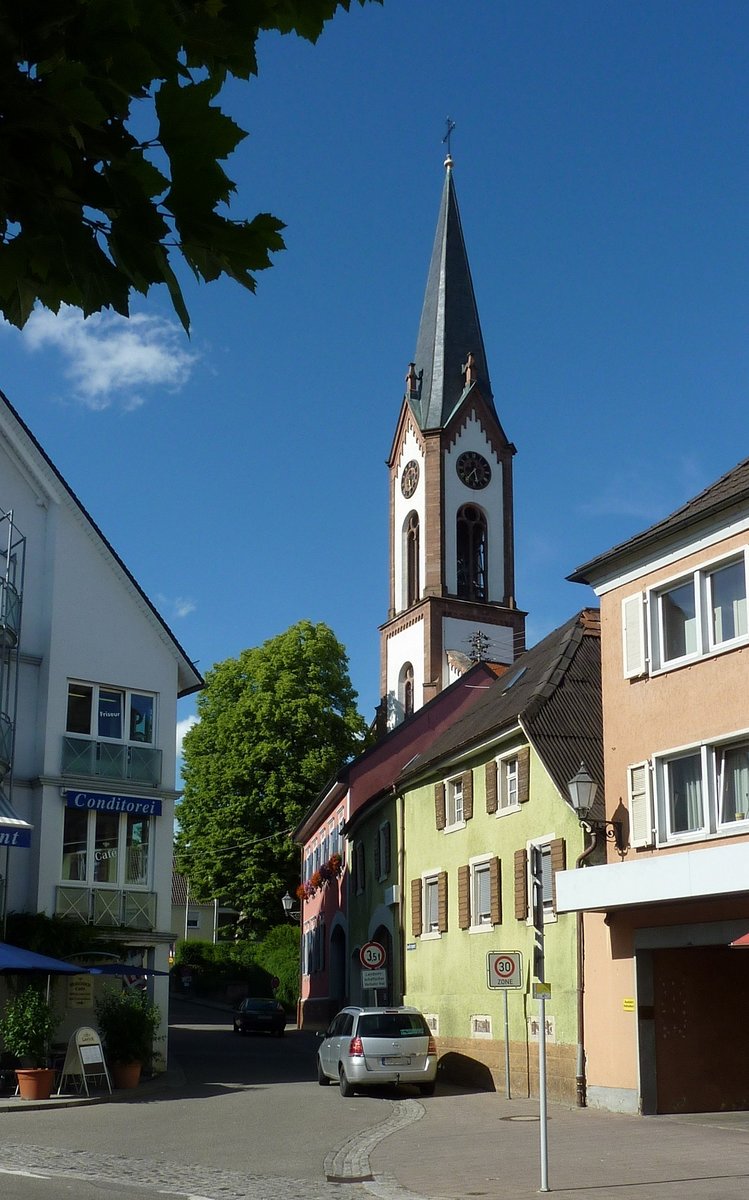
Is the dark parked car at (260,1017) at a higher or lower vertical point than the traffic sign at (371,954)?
lower

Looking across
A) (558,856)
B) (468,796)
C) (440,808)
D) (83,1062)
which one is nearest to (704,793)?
(558,856)

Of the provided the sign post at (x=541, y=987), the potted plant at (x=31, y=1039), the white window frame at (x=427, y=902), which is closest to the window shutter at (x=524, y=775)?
the white window frame at (x=427, y=902)

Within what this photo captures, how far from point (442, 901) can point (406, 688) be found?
125 feet

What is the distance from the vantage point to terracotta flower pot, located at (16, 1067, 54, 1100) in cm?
2323

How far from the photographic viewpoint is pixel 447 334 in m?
76.5

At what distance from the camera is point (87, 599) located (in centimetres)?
3153

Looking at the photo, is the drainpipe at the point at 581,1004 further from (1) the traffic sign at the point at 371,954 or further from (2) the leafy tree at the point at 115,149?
(2) the leafy tree at the point at 115,149

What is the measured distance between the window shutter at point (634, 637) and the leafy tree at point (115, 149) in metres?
18.7

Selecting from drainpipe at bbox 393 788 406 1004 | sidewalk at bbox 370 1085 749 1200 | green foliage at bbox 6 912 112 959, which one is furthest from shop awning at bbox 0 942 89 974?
drainpipe at bbox 393 788 406 1004

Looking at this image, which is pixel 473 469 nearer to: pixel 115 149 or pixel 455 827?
pixel 455 827

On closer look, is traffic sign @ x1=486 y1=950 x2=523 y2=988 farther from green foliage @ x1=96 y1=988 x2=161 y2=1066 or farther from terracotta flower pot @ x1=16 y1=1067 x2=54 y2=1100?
green foliage @ x1=96 y1=988 x2=161 y2=1066

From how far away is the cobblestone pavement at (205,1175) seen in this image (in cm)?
1330

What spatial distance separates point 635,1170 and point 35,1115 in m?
10.6

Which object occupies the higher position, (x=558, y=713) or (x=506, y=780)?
(x=558, y=713)
